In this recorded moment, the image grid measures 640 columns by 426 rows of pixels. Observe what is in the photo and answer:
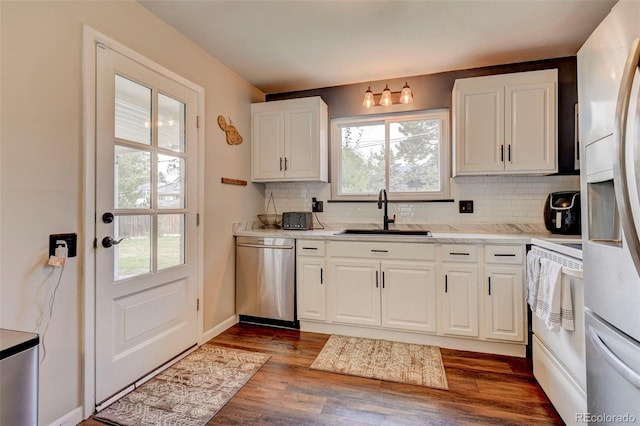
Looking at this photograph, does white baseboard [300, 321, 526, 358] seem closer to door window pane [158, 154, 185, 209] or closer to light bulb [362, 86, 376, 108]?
door window pane [158, 154, 185, 209]

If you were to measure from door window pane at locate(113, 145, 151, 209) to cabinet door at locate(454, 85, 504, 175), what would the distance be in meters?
2.43

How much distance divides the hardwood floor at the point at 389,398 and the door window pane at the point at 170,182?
1306 millimetres

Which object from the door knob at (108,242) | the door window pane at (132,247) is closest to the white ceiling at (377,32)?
the door window pane at (132,247)

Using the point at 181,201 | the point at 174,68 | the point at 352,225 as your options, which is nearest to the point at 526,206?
the point at 352,225

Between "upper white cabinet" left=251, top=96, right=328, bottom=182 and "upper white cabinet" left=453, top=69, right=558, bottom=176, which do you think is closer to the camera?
"upper white cabinet" left=453, top=69, right=558, bottom=176

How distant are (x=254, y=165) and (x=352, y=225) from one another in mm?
1211

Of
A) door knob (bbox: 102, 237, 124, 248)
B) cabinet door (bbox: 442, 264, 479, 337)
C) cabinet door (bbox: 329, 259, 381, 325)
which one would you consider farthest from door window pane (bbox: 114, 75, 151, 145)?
cabinet door (bbox: 442, 264, 479, 337)

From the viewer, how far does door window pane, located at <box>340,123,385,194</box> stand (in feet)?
10.8

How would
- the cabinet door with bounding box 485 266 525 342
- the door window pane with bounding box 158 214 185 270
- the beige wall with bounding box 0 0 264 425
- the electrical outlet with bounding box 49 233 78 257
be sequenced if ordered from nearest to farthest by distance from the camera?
the beige wall with bounding box 0 0 264 425 → the electrical outlet with bounding box 49 233 78 257 → the door window pane with bounding box 158 214 185 270 → the cabinet door with bounding box 485 266 525 342

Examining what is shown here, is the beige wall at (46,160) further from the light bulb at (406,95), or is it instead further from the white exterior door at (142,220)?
the light bulb at (406,95)

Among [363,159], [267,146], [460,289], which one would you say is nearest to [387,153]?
[363,159]

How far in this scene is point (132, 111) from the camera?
1.94 meters

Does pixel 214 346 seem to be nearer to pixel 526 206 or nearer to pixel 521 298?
pixel 521 298

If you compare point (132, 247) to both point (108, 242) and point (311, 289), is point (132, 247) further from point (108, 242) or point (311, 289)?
point (311, 289)
